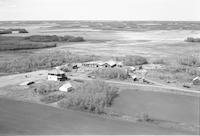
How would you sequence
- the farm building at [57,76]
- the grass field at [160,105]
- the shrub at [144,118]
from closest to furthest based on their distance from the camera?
1. the shrub at [144,118]
2. the grass field at [160,105]
3. the farm building at [57,76]

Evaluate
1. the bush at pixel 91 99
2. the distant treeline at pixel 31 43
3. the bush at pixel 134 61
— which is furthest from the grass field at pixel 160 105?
the distant treeline at pixel 31 43

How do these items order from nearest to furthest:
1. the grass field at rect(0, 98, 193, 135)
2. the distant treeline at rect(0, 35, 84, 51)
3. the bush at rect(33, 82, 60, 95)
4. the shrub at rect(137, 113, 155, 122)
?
1. the grass field at rect(0, 98, 193, 135)
2. the shrub at rect(137, 113, 155, 122)
3. the bush at rect(33, 82, 60, 95)
4. the distant treeline at rect(0, 35, 84, 51)

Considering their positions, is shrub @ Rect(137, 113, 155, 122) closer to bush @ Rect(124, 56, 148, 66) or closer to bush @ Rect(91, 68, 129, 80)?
bush @ Rect(91, 68, 129, 80)

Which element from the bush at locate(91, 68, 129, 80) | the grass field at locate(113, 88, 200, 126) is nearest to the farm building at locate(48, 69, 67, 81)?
the bush at locate(91, 68, 129, 80)

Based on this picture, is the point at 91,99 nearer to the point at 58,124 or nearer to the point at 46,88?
the point at 58,124

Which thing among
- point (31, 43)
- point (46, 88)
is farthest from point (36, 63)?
point (31, 43)

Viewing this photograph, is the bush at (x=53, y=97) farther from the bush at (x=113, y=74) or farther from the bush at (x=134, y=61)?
the bush at (x=134, y=61)
